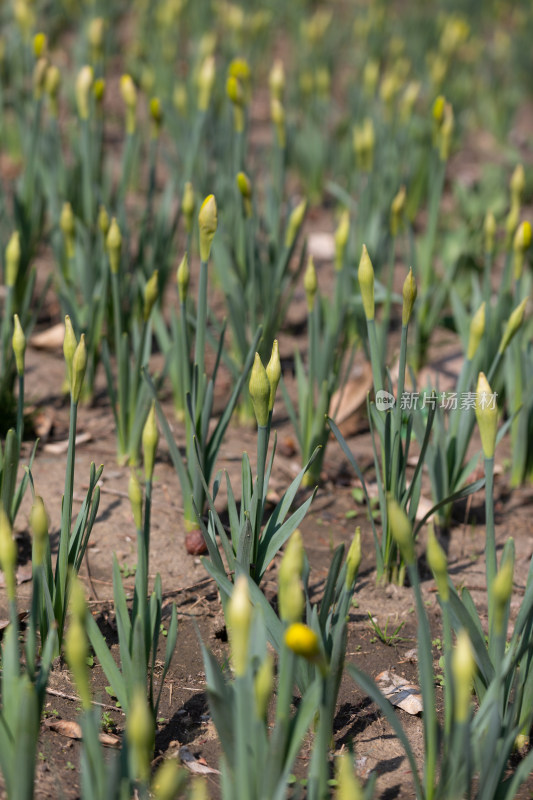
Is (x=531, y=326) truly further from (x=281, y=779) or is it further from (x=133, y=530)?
(x=281, y=779)

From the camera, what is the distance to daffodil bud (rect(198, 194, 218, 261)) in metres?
1.75

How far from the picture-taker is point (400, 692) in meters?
1.73

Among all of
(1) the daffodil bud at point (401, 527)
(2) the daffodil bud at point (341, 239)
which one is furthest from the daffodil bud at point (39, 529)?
(2) the daffodil bud at point (341, 239)

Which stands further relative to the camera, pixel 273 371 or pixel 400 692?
pixel 400 692

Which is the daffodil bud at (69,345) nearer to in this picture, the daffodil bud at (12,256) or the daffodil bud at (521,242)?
the daffodil bud at (12,256)

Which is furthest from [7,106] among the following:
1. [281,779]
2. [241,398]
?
[281,779]

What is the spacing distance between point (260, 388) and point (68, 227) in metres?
1.31

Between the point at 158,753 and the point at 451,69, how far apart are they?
16.5ft

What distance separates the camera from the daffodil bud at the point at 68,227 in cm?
252

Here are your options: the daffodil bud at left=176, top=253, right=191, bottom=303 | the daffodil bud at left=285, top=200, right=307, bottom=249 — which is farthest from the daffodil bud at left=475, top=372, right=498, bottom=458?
the daffodil bud at left=285, top=200, right=307, bottom=249

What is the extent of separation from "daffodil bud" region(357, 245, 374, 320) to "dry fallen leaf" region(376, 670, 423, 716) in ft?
2.57

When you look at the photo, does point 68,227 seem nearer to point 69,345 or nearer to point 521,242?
point 69,345

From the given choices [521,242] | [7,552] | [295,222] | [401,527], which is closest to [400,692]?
[401,527]

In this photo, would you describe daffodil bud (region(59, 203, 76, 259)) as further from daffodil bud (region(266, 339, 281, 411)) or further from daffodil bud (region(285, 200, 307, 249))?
daffodil bud (region(266, 339, 281, 411))
